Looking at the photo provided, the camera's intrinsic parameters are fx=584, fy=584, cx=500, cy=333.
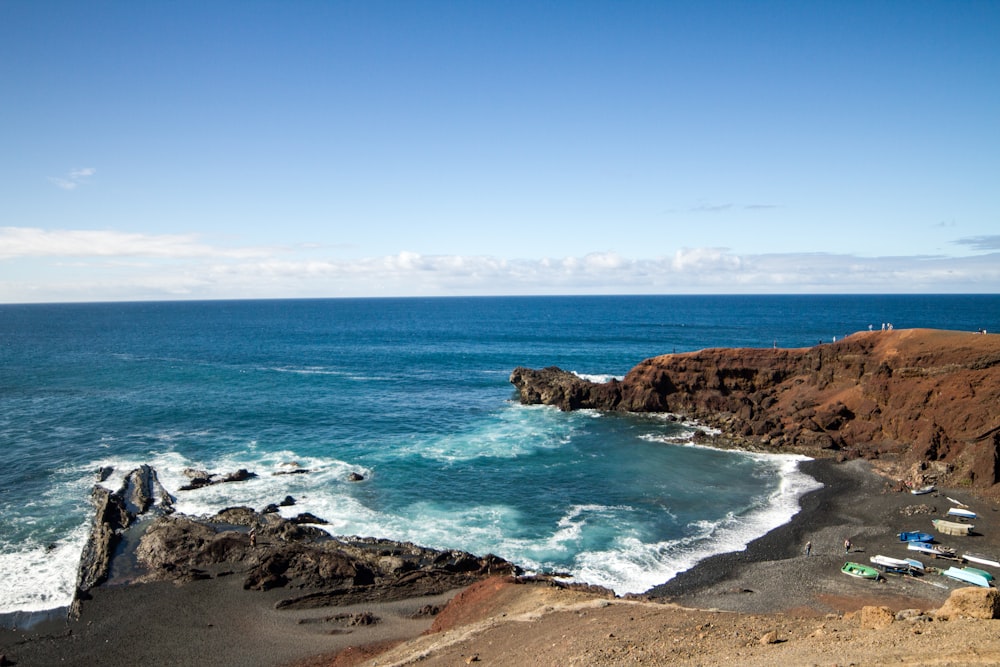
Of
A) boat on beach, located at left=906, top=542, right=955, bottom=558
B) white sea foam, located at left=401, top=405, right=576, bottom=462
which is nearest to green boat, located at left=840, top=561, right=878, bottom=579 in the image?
boat on beach, located at left=906, top=542, right=955, bottom=558

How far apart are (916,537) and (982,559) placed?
323cm

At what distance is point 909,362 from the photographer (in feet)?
180

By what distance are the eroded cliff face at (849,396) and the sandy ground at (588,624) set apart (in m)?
12.0

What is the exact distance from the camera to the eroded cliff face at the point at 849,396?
156 feet

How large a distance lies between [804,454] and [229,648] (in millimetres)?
48921

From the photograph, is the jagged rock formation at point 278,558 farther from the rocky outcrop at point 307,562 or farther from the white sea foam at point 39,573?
the white sea foam at point 39,573

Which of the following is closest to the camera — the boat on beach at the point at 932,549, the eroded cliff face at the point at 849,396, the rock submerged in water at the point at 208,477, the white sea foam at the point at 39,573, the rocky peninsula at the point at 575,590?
the rocky peninsula at the point at 575,590

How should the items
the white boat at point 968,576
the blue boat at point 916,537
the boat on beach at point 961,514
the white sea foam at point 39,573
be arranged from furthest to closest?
the boat on beach at point 961,514, the blue boat at point 916,537, the white sea foam at point 39,573, the white boat at point 968,576

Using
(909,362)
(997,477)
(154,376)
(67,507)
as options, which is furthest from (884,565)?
(154,376)

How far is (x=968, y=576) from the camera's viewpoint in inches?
1182

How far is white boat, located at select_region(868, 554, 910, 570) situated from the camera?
1251 inches

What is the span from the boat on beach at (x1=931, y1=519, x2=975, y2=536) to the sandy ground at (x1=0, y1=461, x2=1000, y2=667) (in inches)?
22.2

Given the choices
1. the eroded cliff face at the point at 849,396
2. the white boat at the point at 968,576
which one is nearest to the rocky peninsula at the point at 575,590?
the eroded cliff face at the point at 849,396

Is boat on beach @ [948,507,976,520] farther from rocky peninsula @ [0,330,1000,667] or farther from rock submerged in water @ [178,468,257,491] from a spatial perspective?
rock submerged in water @ [178,468,257,491]
